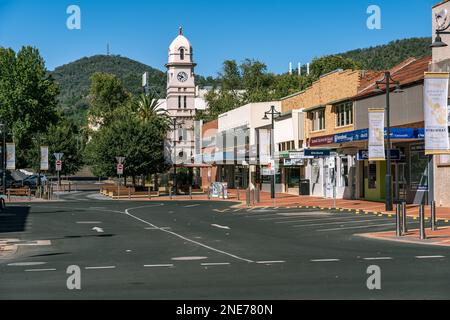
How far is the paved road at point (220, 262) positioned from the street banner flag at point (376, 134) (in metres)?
5.45

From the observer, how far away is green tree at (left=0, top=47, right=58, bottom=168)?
85.9 m

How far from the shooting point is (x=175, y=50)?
125 m

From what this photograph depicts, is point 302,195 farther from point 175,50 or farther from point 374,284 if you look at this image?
point 175,50

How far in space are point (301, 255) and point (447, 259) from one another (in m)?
3.42

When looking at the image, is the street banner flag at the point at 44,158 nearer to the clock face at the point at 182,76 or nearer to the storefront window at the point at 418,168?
the storefront window at the point at 418,168

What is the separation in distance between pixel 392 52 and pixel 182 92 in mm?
64236

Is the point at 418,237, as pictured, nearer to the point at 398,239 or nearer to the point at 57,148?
the point at 398,239

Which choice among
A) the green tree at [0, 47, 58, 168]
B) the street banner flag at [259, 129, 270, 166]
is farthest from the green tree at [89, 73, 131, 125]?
the street banner flag at [259, 129, 270, 166]

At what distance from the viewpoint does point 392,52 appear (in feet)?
548

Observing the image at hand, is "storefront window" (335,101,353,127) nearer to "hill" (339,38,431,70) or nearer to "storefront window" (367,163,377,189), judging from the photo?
"storefront window" (367,163,377,189)

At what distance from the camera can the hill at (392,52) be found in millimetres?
155750

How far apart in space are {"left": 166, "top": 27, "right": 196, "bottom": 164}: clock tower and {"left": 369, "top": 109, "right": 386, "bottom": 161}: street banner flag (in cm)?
9012

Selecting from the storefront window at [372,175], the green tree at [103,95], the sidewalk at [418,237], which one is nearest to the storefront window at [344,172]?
the storefront window at [372,175]
